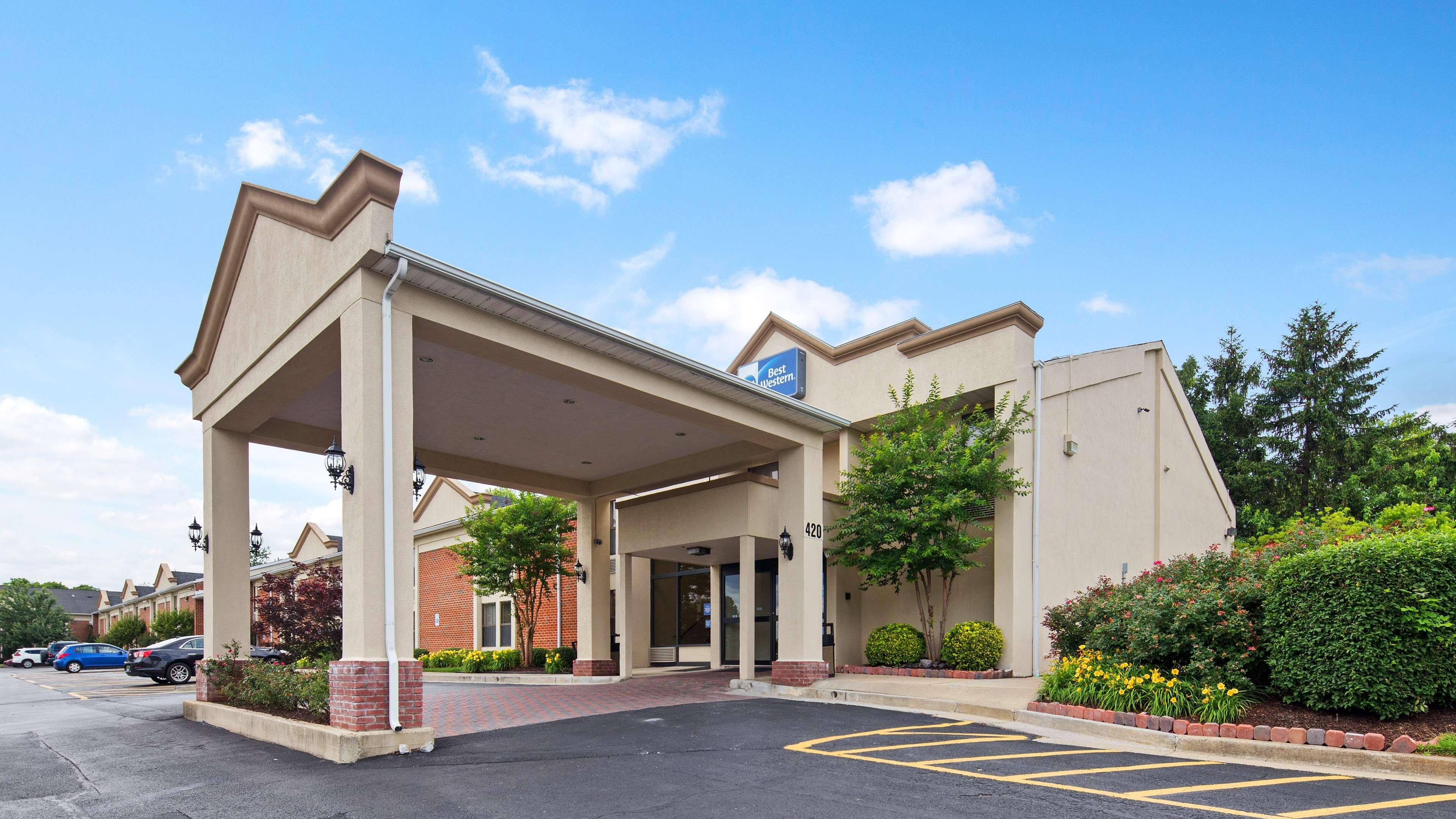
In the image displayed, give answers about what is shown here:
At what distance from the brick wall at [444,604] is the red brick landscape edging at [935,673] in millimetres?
14879

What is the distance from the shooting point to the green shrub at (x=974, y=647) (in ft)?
50.7

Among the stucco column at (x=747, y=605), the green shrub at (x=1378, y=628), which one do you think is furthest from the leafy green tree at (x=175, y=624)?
the green shrub at (x=1378, y=628)

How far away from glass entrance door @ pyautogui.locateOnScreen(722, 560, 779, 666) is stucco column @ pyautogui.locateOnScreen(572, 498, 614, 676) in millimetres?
2825

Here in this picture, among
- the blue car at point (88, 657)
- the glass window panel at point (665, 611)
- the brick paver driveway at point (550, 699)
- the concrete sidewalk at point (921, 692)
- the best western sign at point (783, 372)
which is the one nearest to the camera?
the concrete sidewalk at point (921, 692)

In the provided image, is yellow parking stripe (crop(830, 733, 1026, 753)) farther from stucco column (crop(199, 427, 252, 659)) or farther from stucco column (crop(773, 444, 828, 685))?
stucco column (crop(199, 427, 252, 659))

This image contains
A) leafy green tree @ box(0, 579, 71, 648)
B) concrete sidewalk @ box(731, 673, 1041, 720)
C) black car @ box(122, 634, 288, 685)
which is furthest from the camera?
leafy green tree @ box(0, 579, 71, 648)

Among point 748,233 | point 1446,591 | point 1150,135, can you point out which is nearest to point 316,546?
point 748,233

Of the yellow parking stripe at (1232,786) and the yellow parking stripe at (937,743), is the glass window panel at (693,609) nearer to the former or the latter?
the yellow parking stripe at (937,743)

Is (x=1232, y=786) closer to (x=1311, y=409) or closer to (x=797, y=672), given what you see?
(x=797, y=672)

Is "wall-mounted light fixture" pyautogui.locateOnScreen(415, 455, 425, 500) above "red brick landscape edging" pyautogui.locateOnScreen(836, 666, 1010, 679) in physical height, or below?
above

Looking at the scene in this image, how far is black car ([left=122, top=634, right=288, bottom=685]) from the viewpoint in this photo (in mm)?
25469

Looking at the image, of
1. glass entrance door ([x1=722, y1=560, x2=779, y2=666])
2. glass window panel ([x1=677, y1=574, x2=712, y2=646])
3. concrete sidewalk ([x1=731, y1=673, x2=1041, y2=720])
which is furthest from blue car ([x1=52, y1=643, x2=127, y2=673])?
concrete sidewalk ([x1=731, y1=673, x2=1041, y2=720])

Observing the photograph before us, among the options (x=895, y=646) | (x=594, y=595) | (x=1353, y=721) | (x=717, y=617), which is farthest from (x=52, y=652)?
(x=1353, y=721)

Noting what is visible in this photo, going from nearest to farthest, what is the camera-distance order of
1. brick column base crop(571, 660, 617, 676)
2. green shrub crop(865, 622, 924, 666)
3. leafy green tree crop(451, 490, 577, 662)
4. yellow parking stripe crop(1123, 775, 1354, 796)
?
1. yellow parking stripe crop(1123, 775, 1354, 796)
2. green shrub crop(865, 622, 924, 666)
3. brick column base crop(571, 660, 617, 676)
4. leafy green tree crop(451, 490, 577, 662)
